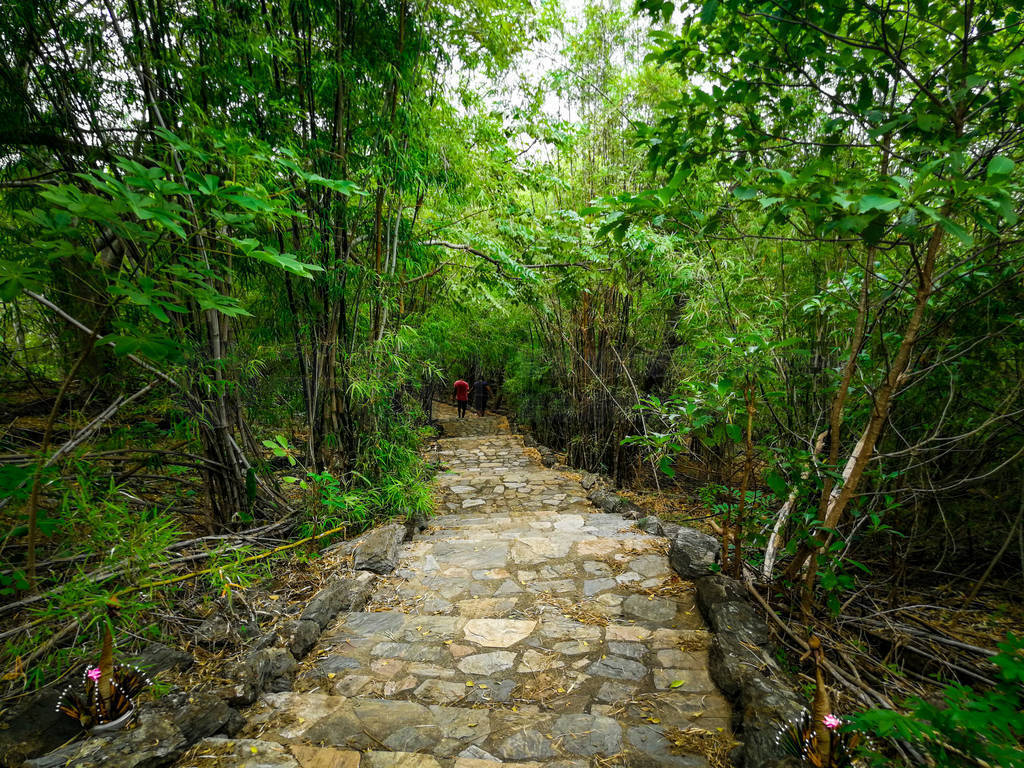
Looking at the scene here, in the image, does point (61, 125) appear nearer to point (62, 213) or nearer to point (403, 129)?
point (62, 213)

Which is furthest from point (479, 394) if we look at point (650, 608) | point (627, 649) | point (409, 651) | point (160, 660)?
point (160, 660)

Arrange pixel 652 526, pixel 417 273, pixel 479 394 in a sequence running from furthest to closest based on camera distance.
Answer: pixel 479 394 < pixel 417 273 < pixel 652 526

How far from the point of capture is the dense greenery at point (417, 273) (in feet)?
3.81

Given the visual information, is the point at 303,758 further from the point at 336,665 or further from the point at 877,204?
the point at 877,204

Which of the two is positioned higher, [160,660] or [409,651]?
[160,660]

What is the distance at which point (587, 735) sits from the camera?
1326 millimetres

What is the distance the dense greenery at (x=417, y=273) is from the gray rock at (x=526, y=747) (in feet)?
3.29

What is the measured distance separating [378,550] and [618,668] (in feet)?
5.00

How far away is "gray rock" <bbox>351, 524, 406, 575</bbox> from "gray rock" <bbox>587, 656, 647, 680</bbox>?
4.40 ft

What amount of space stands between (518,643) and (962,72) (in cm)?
251

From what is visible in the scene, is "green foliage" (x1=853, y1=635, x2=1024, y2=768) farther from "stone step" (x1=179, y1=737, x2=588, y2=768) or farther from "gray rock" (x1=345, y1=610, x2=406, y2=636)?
"gray rock" (x1=345, y1=610, x2=406, y2=636)

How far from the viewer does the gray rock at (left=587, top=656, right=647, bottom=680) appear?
1617mm

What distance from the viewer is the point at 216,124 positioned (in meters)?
1.95

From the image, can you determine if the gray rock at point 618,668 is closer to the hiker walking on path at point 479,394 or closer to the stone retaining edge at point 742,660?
the stone retaining edge at point 742,660
